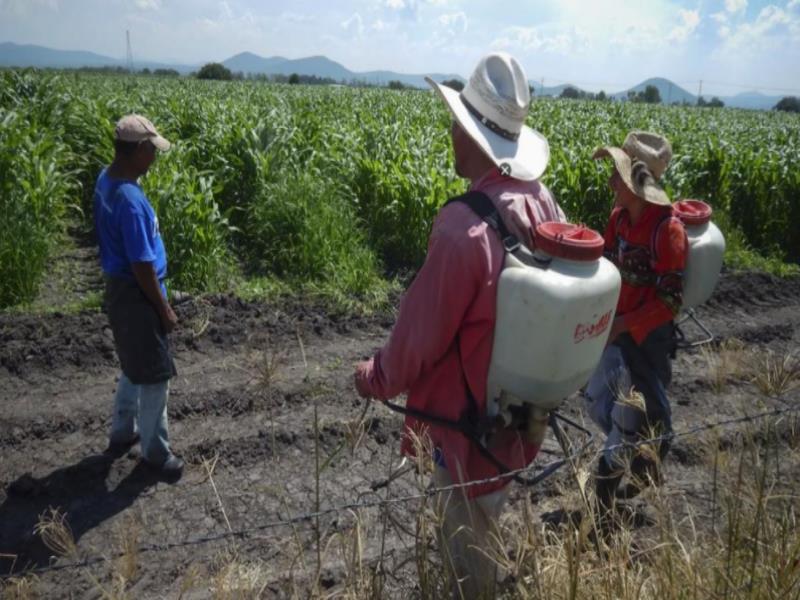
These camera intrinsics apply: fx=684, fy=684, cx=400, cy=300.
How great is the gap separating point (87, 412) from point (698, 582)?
409 cm

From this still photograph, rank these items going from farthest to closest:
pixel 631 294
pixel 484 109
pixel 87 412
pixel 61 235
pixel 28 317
Answer: 1. pixel 61 235
2. pixel 28 317
3. pixel 87 412
4. pixel 631 294
5. pixel 484 109

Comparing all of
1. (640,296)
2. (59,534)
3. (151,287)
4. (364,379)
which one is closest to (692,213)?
(640,296)

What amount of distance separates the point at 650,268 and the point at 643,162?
0.54m

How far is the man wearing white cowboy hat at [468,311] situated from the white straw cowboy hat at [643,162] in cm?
92

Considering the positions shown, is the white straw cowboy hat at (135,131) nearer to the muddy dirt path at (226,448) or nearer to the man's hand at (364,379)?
the muddy dirt path at (226,448)

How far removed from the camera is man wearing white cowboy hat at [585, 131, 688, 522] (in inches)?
129

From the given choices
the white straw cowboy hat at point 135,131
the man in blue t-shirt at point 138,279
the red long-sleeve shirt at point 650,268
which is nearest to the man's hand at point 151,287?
the man in blue t-shirt at point 138,279

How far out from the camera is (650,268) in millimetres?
3320

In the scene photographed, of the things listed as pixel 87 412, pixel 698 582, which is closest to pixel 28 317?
pixel 87 412

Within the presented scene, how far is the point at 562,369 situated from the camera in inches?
83.0

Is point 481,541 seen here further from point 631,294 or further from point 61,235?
point 61,235

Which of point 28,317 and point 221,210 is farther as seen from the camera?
point 221,210

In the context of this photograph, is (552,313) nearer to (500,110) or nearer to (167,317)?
(500,110)

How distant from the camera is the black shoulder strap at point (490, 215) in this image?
Answer: 2135mm
